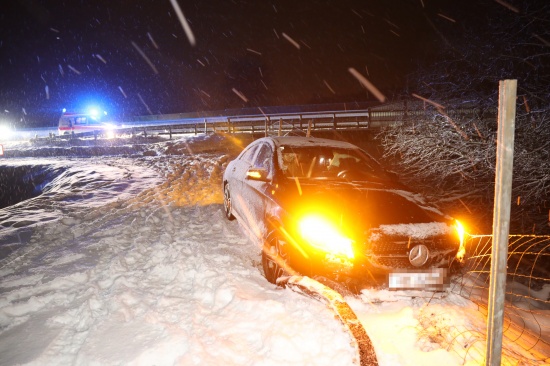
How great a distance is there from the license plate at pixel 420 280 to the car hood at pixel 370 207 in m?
0.37

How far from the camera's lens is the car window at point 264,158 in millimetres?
4918

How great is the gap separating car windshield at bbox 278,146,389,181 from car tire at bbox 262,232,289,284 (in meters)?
1.35

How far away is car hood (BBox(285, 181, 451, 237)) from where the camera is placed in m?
3.41

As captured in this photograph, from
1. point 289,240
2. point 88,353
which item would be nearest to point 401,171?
point 289,240

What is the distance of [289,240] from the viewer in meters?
3.57

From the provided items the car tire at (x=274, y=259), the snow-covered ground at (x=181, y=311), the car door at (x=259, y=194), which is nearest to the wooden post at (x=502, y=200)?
the snow-covered ground at (x=181, y=311)

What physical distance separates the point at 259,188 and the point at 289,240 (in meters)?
1.31

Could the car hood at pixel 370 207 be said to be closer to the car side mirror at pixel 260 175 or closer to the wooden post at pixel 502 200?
the car side mirror at pixel 260 175

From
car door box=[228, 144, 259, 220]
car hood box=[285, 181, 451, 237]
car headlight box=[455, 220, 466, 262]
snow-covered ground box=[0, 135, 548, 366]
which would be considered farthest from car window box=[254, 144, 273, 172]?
car headlight box=[455, 220, 466, 262]

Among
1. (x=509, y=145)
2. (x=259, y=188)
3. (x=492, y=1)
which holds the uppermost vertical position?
(x=492, y=1)

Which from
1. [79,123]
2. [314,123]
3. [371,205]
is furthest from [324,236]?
[79,123]

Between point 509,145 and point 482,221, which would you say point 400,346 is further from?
point 482,221

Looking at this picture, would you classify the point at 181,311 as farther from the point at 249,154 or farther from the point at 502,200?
the point at 249,154

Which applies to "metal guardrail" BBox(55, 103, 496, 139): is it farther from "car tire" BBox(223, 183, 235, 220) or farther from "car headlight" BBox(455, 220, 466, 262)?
"car headlight" BBox(455, 220, 466, 262)
